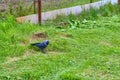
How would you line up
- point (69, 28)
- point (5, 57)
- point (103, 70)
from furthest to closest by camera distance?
point (69, 28) < point (5, 57) < point (103, 70)

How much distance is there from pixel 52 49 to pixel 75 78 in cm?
122

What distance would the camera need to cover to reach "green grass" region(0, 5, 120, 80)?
4.02 meters

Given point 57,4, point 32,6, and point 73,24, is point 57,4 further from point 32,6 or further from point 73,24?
point 73,24

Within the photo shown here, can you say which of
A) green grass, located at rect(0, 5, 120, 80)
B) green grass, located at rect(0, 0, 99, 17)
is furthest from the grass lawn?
green grass, located at rect(0, 5, 120, 80)

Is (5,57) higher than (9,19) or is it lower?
lower

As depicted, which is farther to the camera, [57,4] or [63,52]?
[57,4]

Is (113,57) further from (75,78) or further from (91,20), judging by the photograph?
(91,20)

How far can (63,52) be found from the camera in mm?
4910

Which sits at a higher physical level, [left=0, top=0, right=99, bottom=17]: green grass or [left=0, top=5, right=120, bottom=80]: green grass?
[left=0, top=0, right=99, bottom=17]: green grass

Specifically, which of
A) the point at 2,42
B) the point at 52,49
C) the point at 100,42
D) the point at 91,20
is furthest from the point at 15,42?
the point at 91,20

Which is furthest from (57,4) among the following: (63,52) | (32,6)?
(63,52)

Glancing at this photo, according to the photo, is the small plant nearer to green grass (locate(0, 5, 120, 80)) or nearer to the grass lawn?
green grass (locate(0, 5, 120, 80))

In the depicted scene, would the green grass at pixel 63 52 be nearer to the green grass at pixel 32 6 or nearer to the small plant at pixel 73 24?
the small plant at pixel 73 24

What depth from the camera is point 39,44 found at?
4.85 m
